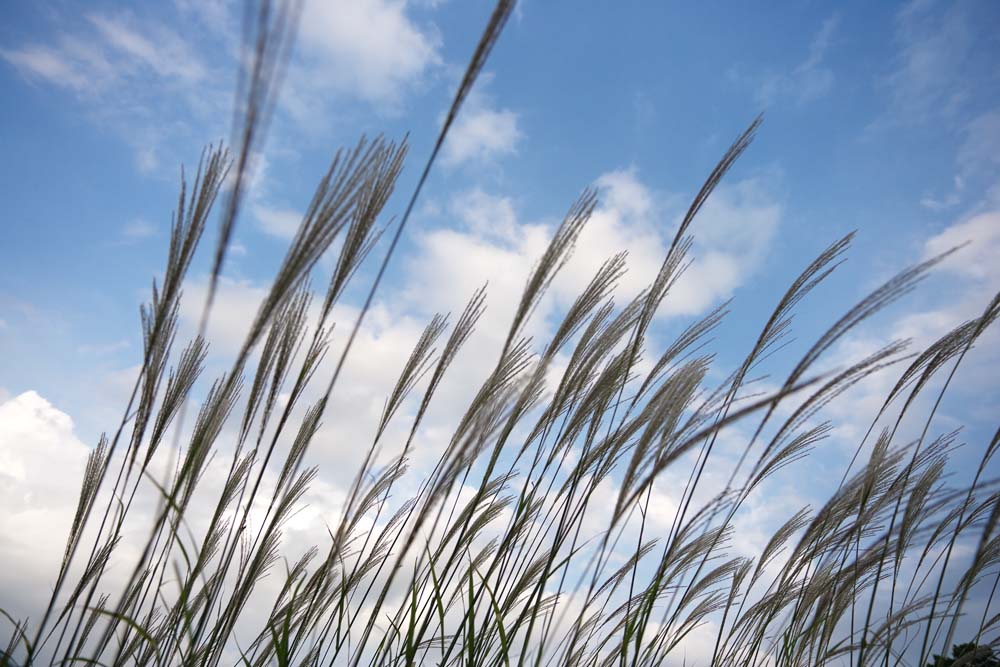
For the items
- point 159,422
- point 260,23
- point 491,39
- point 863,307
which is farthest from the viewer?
point 159,422

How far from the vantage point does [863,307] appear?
1474 millimetres

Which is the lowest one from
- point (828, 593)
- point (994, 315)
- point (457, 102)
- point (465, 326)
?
point (828, 593)

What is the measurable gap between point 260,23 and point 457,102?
1.05 feet

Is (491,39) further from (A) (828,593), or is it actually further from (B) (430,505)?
(A) (828,593)

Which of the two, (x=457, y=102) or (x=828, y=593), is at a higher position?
(x=457, y=102)

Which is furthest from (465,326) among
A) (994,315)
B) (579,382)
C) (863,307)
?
(994,315)

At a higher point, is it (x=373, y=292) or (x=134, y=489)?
(x=373, y=292)

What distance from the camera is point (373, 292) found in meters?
1.26

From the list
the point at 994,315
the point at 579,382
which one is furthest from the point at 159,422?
the point at 994,315

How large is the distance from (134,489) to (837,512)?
7.87 ft

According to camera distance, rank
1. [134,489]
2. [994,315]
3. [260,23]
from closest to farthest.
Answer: [260,23] < [994,315] < [134,489]

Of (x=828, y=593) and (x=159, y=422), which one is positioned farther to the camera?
(x=828, y=593)

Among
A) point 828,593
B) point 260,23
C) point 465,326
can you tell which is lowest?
point 828,593

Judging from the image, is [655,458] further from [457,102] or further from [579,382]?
[457,102]
